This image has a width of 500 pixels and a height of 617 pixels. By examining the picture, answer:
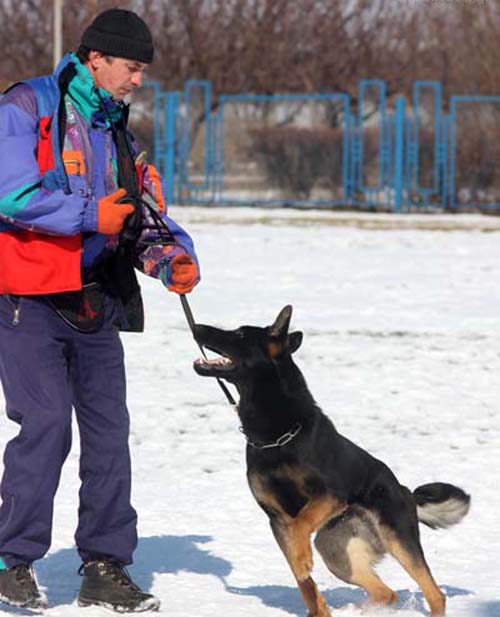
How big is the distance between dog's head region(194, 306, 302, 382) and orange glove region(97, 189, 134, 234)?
1.65 feet

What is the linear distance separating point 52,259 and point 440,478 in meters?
2.56

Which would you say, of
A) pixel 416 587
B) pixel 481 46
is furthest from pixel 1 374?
pixel 481 46

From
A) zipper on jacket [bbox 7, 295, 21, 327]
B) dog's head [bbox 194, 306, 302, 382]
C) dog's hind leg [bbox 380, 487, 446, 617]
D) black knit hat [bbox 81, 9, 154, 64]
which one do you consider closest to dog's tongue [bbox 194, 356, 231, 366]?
dog's head [bbox 194, 306, 302, 382]

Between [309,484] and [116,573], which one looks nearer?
[309,484]

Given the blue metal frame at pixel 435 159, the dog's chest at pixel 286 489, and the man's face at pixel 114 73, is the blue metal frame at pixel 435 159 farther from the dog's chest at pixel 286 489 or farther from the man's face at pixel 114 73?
the dog's chest at pixel 286 489

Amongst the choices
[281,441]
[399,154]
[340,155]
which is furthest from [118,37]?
[340,155]

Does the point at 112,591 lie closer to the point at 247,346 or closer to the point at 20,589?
the point at 20,589

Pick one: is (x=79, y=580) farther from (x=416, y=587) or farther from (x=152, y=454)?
(x=152, y=454)

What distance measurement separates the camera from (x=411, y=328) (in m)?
10.2

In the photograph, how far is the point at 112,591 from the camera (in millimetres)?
4223

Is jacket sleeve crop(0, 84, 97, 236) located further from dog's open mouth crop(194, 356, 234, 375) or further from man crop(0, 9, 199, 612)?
dog's open mouth crop(194, 356, 234, 375)

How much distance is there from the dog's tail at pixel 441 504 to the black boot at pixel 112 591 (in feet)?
2.87

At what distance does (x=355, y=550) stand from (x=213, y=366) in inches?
27.0

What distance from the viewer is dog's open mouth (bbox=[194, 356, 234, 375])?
4191mm
